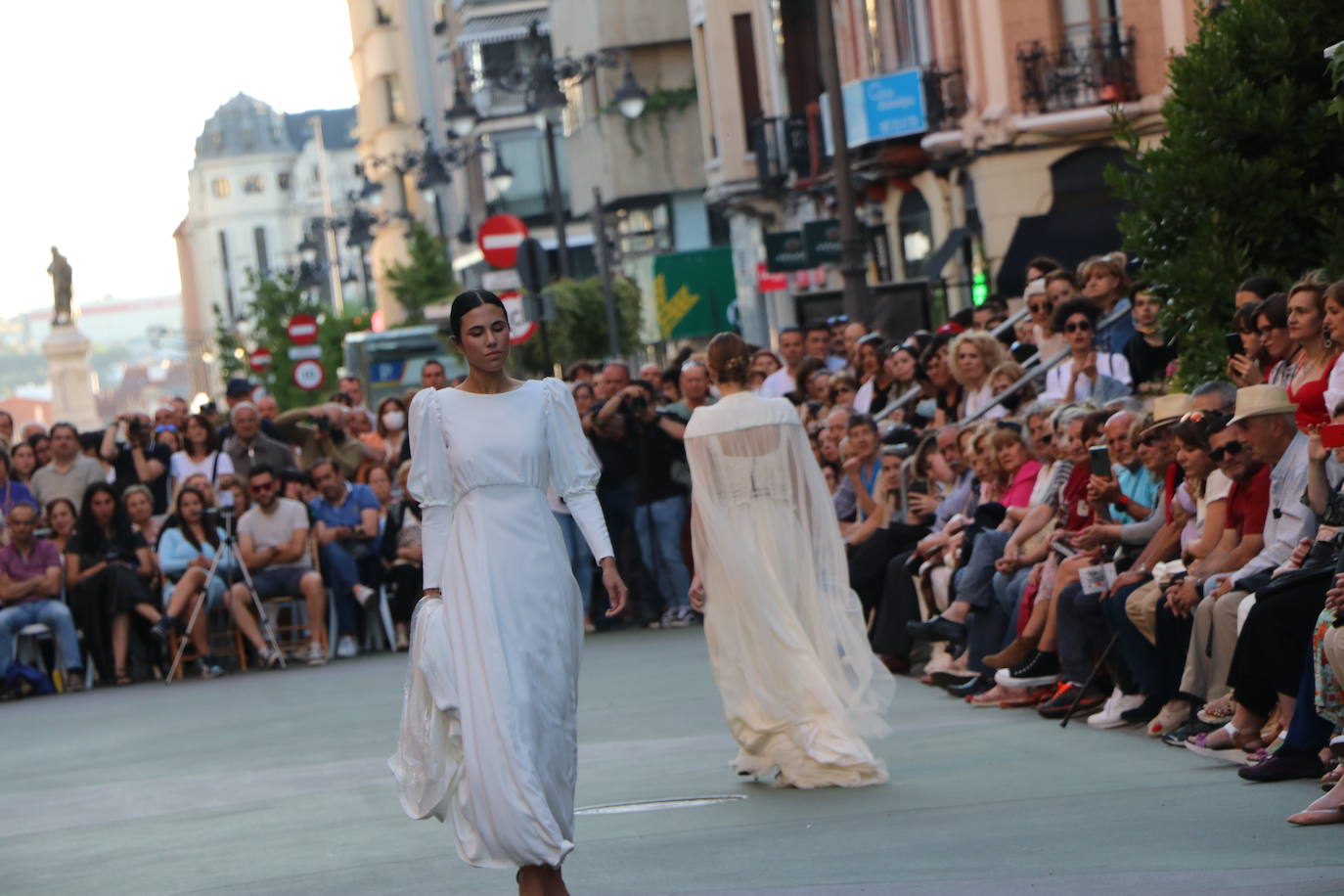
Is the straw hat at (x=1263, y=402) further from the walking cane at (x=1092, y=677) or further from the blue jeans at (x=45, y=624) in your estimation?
the blue jeans at (x=45, y=624)

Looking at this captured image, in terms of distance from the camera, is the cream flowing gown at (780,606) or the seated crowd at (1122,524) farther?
the cream flowing gown at (780,606)

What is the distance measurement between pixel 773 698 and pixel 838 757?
42 cm

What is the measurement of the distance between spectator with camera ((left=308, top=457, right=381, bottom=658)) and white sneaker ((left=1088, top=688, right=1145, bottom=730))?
9.82 m

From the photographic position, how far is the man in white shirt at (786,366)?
21.9 m

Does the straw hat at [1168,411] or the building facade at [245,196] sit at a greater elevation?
the building facade at [245,196]

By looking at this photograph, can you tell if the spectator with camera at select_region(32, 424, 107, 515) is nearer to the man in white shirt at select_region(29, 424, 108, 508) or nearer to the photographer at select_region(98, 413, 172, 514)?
the man in white shirt at select_region(29, 424, 108, 508)

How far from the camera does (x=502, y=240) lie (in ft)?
85.5

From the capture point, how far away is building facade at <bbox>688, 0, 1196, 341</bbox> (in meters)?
31.0

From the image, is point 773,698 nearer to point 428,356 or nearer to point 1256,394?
point 1256,394

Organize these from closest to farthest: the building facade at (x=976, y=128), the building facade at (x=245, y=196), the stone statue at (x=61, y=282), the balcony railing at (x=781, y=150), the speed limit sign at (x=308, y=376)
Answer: the building facade at (x=976, y=128) < the balcony railing at (x=781, y=150) < the speed limit sign at (x=308, y=376) < the stone statue at (x=61, y=282) < the building facade at (x=245, y=196)

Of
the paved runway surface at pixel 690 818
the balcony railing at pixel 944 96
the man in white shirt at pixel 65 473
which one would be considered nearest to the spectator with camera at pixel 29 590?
the man in white shirt at pixel 65 473

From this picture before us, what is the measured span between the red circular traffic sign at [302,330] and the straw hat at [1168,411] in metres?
33.0

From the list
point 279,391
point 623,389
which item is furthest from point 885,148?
point 279,391

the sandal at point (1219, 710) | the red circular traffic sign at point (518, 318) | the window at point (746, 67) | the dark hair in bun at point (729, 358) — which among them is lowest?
the sandal at point (1219, 710)
